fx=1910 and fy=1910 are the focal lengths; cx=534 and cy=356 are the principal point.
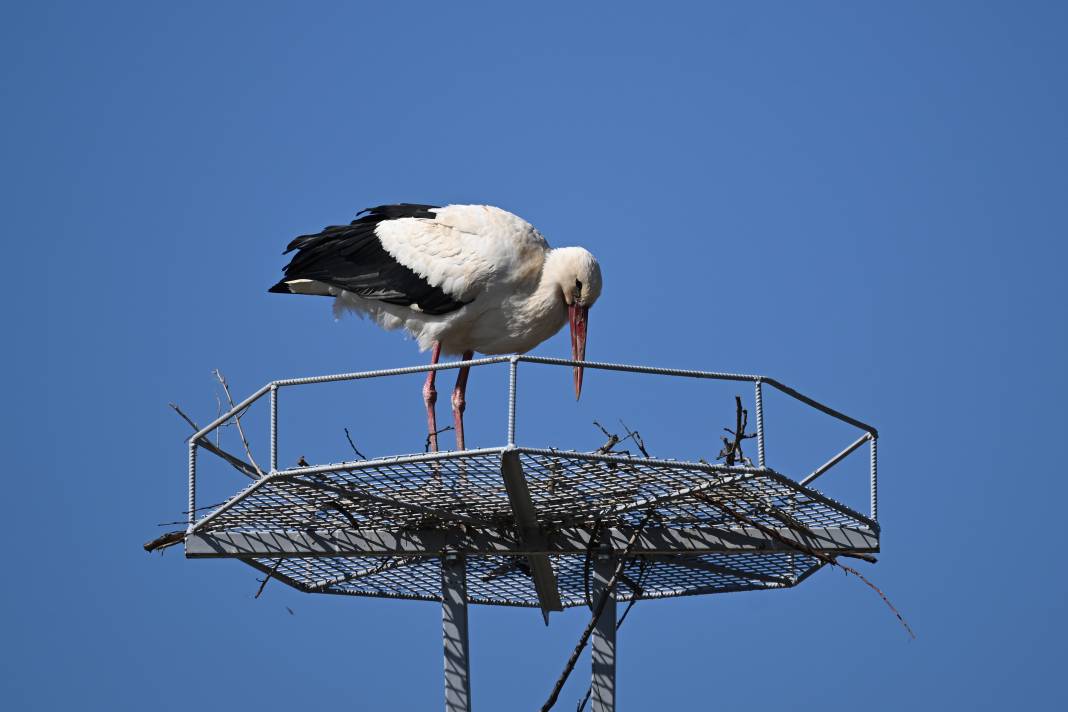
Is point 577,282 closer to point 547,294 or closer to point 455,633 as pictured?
point 547,294

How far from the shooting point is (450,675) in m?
12.5

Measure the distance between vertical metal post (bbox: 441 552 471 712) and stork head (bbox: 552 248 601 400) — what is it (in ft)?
6.71

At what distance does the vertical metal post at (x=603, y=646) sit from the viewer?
40.2 ft

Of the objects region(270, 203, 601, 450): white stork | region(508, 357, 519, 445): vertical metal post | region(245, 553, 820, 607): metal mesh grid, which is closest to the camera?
region(508, 357, 519, 445): vertical metal post

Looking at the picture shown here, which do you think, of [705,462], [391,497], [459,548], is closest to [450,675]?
[459,548]

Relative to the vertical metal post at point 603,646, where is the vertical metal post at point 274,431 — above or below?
above

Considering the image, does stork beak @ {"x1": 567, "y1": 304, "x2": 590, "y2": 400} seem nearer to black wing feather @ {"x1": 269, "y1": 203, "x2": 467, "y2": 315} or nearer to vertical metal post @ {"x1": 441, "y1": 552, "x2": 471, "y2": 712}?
black wing feather @ {"x1": 269, "y1": 203, "x2": 467, "y2": 315}

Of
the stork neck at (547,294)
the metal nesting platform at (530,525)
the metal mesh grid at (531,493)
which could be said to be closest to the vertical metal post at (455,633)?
the metal nesting platform at (530,525)

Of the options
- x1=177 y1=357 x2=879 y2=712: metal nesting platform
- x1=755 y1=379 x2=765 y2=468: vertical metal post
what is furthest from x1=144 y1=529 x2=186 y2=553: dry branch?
x1=755 y1=379 x2=765 y2=468: vertical metal post

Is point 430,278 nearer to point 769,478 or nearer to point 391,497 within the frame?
point 391,497

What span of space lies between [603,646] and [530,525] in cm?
130

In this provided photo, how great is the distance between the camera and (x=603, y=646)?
41.2 feet

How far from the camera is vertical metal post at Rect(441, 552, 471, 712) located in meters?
12.5

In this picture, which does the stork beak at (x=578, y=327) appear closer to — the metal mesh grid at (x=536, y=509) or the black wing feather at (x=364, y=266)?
the black wing feather at (x=364, y=266)
